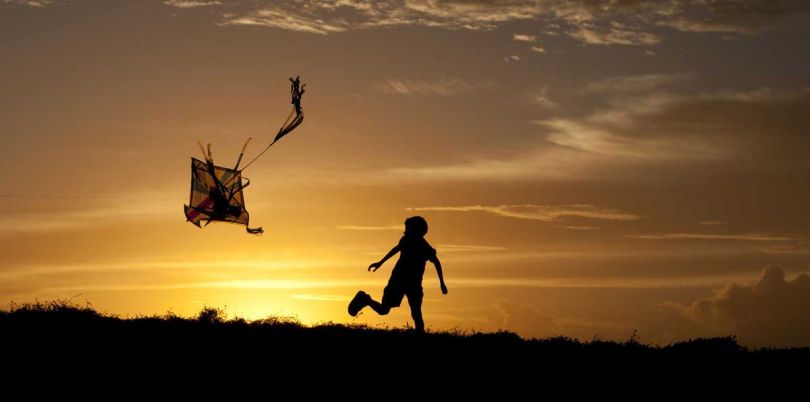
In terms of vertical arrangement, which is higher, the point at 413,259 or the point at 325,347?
the point at 413,259

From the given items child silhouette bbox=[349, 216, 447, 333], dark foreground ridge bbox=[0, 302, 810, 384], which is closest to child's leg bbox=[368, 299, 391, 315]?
child silhouette bbox=[349, 216, 447, 333]

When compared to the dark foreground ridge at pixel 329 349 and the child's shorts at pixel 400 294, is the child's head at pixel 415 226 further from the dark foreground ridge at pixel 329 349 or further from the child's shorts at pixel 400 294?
the dark foreground ridge at pixel 329 349

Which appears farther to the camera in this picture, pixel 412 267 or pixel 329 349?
pixel 412 267

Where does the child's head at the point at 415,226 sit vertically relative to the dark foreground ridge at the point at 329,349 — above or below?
above

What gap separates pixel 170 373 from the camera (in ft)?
50.6

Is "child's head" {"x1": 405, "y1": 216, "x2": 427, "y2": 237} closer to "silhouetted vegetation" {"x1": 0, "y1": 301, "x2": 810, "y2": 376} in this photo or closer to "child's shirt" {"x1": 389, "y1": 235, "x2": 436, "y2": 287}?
"child's shirt" {"x1": 389, "y1": 235, "x2": 436, "y2": 287}

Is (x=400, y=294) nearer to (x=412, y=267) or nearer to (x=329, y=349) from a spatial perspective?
(x=412, y=267)

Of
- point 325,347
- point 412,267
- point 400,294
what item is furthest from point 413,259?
point 325,347

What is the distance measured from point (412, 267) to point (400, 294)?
2.23 feet

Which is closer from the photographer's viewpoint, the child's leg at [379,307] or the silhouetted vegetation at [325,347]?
the silhouetted vegetation at [325,347]

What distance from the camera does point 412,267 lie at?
21.3 metres

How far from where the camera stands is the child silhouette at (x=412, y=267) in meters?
21.3

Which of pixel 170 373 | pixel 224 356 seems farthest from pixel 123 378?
pixel 224 356

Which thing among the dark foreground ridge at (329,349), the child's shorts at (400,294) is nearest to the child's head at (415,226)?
the child's shorts at (400,294)
